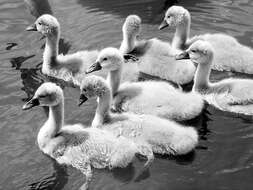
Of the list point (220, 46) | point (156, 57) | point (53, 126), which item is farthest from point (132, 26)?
point (53, 126)

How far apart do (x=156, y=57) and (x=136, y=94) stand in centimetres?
99

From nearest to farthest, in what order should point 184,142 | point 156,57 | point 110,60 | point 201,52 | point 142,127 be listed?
point 184,142 → point 142,127 → point 110,60 → point 201,52 → point 156,57

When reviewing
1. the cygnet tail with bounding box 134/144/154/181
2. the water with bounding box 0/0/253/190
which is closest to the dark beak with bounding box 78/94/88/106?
the water with bounding box 0/0/253/190

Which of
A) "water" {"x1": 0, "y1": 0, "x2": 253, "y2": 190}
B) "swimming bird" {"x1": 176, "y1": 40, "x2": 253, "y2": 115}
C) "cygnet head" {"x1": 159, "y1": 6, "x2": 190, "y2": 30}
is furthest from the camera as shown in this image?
"cygnet head" {"x1": 159, "y1": 6, "x2": 190, "y2": 30}

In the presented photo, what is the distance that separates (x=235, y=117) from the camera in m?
6.20

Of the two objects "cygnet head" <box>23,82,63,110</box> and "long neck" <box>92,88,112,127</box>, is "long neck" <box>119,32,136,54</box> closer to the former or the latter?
"long neck" <box>92,88,112,127</box>

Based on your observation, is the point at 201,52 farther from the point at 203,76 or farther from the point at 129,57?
the point at 129,57

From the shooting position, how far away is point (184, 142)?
5453 mm

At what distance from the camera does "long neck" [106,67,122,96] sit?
644cm

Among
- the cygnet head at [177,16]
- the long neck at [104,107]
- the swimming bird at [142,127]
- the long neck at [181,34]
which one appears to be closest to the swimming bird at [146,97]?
the swimming bird at [142,127]

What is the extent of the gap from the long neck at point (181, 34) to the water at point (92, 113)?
1.95 feet

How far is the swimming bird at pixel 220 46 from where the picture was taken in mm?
6965

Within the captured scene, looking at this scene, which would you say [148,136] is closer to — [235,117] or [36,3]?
[235,117]

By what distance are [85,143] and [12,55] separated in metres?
2.83
